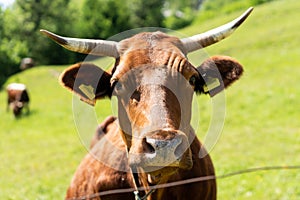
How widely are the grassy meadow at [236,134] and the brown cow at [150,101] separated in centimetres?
33

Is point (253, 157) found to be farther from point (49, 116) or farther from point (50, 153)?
point (49, 116)

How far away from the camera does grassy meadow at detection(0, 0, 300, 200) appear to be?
912cm

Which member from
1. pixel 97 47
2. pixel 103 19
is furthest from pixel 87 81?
pixel 103 19

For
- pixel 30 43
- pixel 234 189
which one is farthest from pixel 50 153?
pixel 30 43

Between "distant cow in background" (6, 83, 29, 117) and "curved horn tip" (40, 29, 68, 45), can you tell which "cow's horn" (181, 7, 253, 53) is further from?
"distant cow in background" (6, 83, 29, 117)

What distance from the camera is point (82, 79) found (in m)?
4.16

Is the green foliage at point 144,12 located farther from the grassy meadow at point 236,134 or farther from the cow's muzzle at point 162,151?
the cow's muzzle at point 162,151

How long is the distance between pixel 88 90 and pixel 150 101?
0.99 meters

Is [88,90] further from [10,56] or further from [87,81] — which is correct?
[10,56]

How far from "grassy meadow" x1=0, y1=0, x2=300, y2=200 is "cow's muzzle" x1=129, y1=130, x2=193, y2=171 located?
4.43 feet

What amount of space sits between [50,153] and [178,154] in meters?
12.2

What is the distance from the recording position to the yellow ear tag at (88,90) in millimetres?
4141

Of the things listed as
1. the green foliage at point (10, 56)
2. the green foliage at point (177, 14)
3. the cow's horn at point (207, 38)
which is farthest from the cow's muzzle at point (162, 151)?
the green foliage at point (177, 14)

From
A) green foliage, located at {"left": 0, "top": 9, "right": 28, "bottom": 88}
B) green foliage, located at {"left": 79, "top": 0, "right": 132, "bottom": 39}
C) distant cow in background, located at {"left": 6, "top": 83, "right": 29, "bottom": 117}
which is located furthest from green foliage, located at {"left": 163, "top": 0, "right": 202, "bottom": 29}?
distant cow in background, located at {"left": 6, "top": 83, "right": 29, "bottom": 117}
